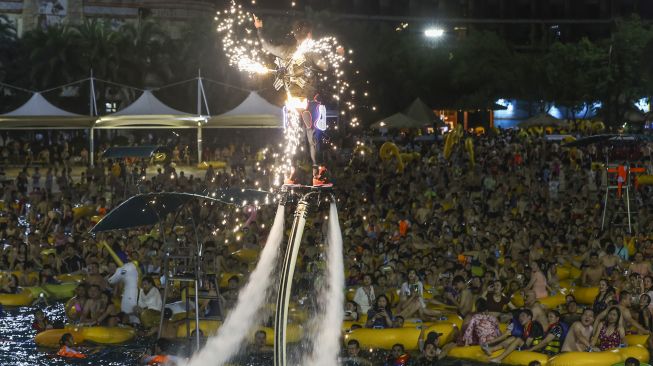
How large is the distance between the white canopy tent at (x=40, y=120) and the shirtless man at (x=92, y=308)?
20430mm

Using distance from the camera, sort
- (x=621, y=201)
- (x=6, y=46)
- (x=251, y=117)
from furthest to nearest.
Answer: (x=6, y=46), (x=251, y=117), (x=621, y=201)

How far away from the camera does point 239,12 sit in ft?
28.3

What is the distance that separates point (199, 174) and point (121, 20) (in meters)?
30.9

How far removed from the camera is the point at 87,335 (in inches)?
720

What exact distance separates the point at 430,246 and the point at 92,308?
7715 mm

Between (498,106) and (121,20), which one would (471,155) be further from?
(121,20)

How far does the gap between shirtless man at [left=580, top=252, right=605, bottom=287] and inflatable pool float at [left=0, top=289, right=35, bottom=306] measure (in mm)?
11370

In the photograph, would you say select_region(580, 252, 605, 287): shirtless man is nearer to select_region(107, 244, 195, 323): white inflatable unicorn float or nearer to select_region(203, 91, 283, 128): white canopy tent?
select_region(107, 244, 195, 323): white inflatable unicorn float

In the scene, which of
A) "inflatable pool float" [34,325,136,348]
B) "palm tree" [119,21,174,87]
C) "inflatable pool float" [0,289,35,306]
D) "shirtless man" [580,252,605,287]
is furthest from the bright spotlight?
"inflatable pool float" [34,325,136,348]

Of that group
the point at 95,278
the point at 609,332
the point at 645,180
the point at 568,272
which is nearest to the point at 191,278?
the point at 95,278

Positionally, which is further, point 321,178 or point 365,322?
point 365,322

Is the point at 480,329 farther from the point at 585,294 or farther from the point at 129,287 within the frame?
the point at 129,287

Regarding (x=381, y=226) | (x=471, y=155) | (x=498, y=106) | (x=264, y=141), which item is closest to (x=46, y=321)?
(x=381, y=226)

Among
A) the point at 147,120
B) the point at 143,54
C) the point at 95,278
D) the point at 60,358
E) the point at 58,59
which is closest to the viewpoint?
the point at 60,358
